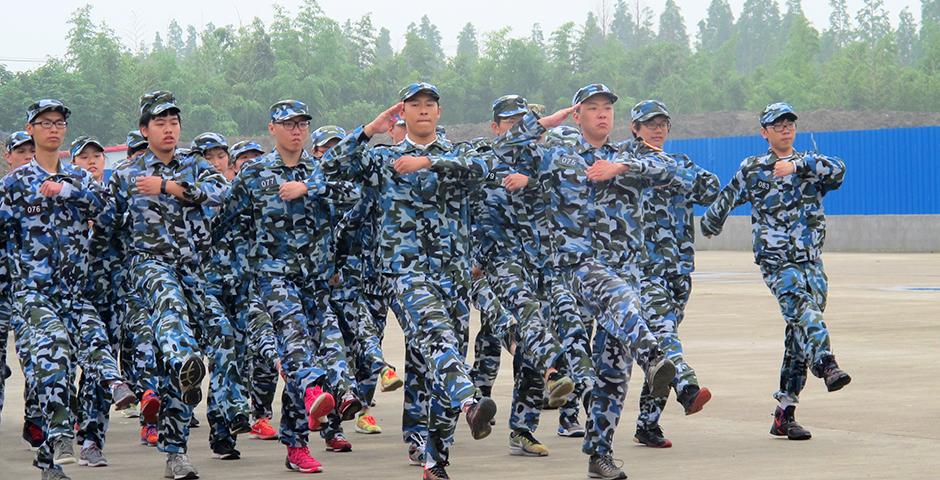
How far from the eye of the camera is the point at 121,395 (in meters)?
9.52

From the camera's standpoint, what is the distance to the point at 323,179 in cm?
963

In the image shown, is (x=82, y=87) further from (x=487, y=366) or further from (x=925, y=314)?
(x=487, y=366)

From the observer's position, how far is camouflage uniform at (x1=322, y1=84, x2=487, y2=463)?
8758 mm

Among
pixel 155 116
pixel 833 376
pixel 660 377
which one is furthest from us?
pixel 833 376

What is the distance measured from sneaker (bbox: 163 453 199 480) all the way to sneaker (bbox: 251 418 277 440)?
1.80 metres

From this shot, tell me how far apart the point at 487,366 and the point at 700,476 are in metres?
2.55

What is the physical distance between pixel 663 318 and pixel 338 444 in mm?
2296

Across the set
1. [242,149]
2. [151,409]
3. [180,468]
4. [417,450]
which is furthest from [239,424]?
[242,149]

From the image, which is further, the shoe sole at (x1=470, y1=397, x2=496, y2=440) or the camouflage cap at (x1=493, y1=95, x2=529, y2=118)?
the camouflage cap at (x1=493, y1=95, x2=529, y2=118)

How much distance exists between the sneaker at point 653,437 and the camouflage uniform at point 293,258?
7.04ft

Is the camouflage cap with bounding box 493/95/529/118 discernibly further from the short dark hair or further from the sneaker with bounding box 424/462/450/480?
the sneaker with bounding box 424/462/450/480

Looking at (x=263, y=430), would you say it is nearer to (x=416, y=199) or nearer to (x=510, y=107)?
(x=510, y=107)

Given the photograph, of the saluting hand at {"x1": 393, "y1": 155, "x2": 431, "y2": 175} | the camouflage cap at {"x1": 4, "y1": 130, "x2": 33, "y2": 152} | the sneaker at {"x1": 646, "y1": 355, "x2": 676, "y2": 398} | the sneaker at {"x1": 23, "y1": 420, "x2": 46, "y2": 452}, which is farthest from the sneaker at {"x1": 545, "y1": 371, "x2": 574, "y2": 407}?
the camouflage cap at {"x1": 4, "y1": 130, "x2": 33, "y2": 152}

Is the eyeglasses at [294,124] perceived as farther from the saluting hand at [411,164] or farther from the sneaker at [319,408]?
the sneaker at [319,408]
